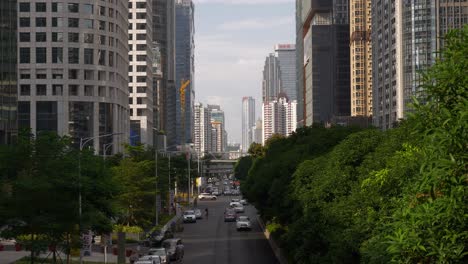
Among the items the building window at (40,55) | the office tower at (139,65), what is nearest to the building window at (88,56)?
the building window at (40,55)

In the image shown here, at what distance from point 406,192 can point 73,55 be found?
10974 centimetres

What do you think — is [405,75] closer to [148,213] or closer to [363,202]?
[148,213]

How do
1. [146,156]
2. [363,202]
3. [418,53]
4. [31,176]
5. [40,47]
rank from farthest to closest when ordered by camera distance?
[418,53], [40,47], [146,156], [31,176], [363,202]

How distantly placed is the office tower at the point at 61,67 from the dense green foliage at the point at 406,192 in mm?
77639

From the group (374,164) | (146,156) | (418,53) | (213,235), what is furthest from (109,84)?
(374,164)

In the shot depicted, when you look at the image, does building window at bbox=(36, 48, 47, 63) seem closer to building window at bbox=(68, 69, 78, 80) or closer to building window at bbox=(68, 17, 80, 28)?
building window at bbox=(68, 69, 78, 80)

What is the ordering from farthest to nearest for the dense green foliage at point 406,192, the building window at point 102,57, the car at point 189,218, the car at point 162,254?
the building window at point 102,57 → the car at point 189,218 → the car at point 162,254 → the dense green foliage at point 406,192

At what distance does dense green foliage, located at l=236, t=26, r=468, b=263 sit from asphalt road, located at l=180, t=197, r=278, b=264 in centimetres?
1420

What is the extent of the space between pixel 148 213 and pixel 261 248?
561 inches

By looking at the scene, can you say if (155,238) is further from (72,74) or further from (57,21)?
(57,21)

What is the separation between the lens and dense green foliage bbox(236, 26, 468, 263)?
16.7 meters

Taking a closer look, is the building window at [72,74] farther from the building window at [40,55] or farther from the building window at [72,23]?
the building window at [72,23]

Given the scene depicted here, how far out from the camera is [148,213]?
275 ft

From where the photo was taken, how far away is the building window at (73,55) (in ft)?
410
